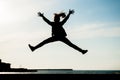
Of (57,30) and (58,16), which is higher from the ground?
(58,16)

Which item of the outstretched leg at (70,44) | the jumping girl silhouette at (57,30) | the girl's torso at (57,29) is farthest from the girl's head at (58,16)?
the outstretched leg at (70,44)

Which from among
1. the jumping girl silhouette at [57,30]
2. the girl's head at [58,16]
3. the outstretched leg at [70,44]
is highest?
the girl's head at [58,16]

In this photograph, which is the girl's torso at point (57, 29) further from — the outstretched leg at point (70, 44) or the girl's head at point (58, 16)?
the outstretched leg at point (70, 44)

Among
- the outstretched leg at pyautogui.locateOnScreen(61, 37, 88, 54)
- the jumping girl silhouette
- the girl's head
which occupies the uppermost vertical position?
the girl's head

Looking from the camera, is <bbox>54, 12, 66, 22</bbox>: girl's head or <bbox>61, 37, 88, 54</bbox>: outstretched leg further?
<bbox>61, 37, 88, 54</bbox>: outstretched leg

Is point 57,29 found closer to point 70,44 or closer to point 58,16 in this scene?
point 58,16

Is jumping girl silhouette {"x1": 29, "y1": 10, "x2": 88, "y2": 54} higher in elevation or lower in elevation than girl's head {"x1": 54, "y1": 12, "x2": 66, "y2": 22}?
lower

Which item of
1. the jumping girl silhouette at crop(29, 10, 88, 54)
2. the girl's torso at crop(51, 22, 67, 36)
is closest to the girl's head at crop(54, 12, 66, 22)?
the jumping girl silhouette at crop(29, 10, 88, 54)

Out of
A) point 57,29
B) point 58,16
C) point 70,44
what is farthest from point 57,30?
point 70,44

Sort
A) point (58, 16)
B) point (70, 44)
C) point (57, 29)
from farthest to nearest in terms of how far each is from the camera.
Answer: point (70, 44) < point (58, 16) < point (57, 29)

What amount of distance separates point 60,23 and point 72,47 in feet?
4.23

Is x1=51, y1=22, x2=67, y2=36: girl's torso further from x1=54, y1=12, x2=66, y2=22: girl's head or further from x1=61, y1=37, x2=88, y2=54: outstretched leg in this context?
x1=61, y1=37, x2=88, y2=54: outstretched leg
